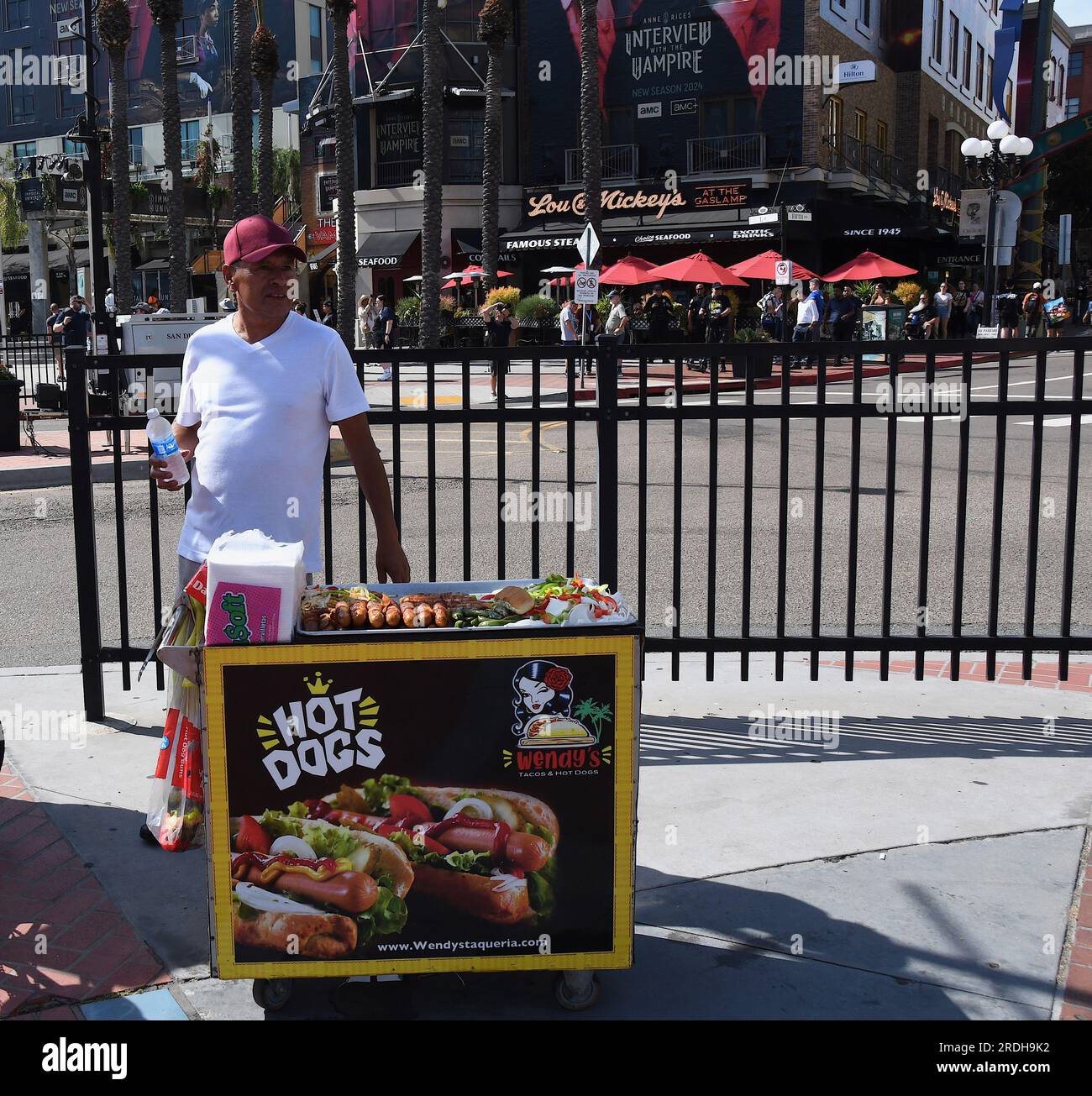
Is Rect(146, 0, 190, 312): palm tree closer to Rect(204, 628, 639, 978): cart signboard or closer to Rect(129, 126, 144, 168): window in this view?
Rect(129, 126, 144, 168): window

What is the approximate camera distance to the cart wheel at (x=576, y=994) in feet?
9.89

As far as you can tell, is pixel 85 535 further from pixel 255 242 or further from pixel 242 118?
pixel 242 118

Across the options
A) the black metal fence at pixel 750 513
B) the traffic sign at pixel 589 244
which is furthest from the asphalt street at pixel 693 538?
the traffic sign at pixel 589 244

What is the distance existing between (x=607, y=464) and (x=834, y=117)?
126 feet

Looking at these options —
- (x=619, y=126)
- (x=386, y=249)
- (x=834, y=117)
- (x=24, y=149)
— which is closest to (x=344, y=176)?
(x=386, y=249)

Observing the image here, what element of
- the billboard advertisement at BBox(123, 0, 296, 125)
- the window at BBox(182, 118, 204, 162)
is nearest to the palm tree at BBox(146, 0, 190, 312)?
the billboard advertisement at BBox(123, 0, 296, 125)

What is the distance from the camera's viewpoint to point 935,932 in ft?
11.1

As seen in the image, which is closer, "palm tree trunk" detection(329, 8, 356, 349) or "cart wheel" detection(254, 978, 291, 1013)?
"cart wheel" detection(254, 978, 291, 1013)

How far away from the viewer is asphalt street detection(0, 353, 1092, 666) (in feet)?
23.8

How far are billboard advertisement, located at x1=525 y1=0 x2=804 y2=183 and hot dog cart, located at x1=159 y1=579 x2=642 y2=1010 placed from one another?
3803 centimetres

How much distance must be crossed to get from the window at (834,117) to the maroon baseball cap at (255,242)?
125ft

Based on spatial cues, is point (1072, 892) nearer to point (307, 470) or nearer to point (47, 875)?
point (307, 470)

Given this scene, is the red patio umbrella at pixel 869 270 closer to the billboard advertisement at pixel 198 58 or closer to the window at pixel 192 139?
the billboard advertisement at pixel 198 58

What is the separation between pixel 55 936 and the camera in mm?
3414
